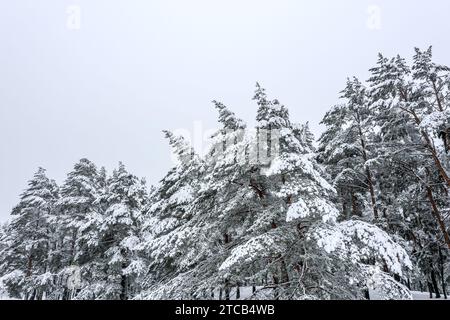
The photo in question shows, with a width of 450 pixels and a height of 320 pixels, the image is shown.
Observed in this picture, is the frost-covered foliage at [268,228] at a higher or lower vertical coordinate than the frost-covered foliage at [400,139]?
lower

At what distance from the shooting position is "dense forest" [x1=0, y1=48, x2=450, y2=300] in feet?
27.6

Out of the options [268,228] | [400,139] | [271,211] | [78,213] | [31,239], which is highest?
[400,139]

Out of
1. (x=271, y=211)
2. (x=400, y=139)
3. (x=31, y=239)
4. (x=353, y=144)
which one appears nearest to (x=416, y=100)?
(x=400, y=139)

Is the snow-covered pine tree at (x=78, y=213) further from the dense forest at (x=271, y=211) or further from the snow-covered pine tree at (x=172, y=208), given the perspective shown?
the snow-covered pine tree at (x=172, y=208)

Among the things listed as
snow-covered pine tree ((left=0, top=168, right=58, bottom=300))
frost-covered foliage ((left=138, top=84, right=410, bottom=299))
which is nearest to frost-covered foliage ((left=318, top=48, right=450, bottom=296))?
frost-covered foliage ((left=138, top=84, right=410, bottom=299))

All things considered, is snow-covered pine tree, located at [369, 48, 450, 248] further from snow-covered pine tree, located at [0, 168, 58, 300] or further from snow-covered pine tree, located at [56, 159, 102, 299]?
snow-covered pine tree, located at [0, 168, 58, 300]

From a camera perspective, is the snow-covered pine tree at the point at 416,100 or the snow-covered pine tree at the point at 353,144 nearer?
the snow-covered pine tree at the point at 416,100

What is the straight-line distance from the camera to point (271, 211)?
31.6 ft

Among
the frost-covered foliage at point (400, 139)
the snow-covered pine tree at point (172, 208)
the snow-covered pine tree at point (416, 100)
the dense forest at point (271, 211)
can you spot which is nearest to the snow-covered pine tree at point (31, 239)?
the dense forest at point (271, 211)

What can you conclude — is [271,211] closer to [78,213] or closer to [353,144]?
[353,144]

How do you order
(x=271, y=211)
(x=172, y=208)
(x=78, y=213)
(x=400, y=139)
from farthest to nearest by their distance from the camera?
(x=78, y=213) → (x=400, y=139) → (x=172, y=208) → (x=271, y=211)

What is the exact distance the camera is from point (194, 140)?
51.8ft

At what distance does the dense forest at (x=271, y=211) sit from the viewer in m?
8.42
